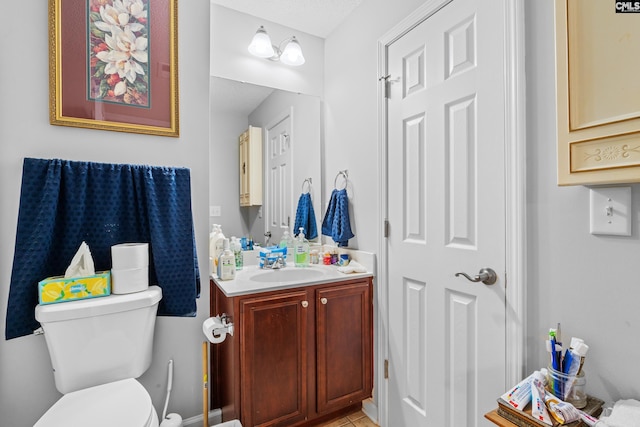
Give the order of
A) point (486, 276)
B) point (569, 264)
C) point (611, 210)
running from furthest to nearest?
point (486, 276) → point (569, 264) → point (611, 210)

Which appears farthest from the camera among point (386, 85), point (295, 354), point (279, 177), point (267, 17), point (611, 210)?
point (279, 177)

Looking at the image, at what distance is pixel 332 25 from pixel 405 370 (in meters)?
2.26

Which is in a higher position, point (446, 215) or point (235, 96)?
point (235, 96)

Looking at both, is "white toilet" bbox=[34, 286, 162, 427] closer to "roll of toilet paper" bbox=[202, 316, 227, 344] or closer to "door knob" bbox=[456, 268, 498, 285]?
"roll of toilet paper" bbox=[202, 316, 227, 344]

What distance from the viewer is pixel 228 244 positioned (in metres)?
1.91

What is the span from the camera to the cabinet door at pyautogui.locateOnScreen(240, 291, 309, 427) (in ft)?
4.99

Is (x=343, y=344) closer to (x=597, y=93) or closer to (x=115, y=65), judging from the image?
(x=597, y=93)

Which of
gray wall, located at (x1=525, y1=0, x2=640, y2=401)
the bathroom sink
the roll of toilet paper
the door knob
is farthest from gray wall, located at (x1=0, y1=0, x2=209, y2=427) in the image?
gray wall, located at (x1=525, y1=0, x2=640, y2=401)

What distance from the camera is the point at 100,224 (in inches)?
56.4

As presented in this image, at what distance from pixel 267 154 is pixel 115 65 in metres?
0.98

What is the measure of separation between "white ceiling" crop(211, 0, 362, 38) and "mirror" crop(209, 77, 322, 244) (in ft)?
1.54

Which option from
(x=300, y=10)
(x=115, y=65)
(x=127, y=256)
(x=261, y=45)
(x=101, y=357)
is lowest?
(x=101, y=357)

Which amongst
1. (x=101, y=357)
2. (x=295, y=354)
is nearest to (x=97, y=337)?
(x=101, y=357)
